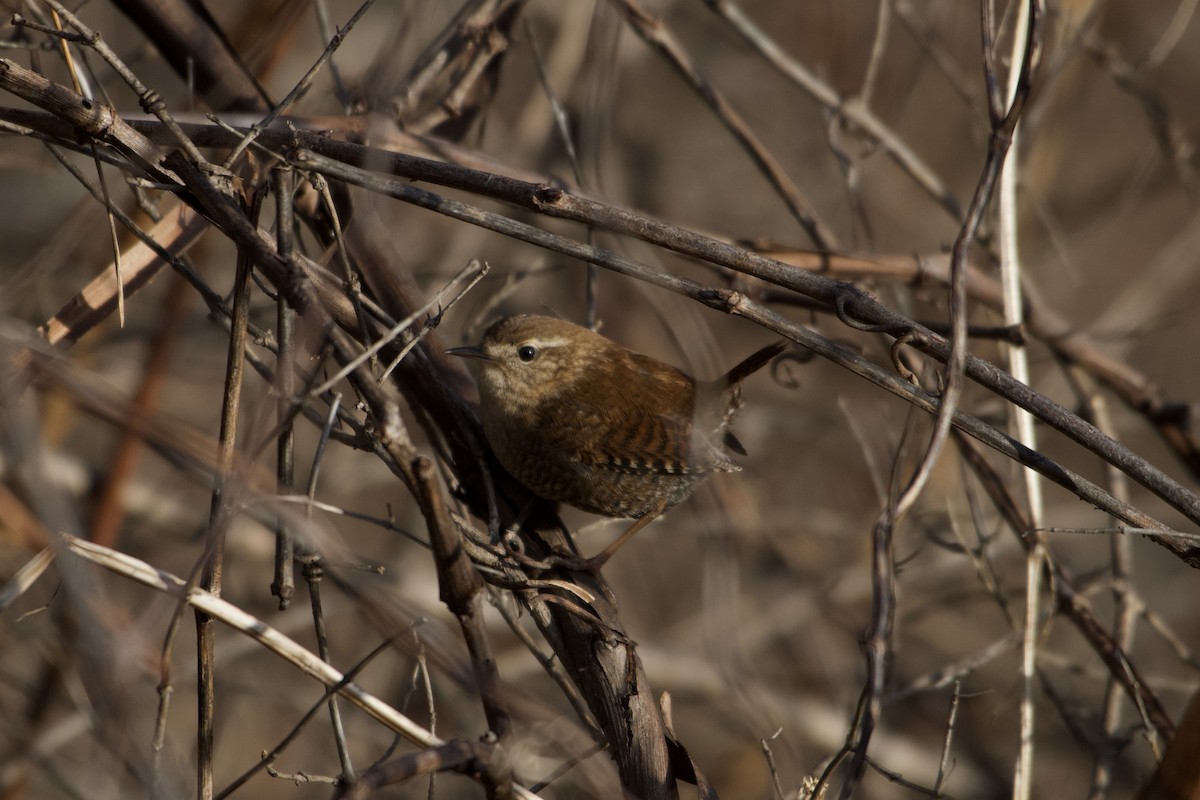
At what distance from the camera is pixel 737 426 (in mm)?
4289

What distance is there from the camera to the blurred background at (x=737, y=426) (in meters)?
2.53

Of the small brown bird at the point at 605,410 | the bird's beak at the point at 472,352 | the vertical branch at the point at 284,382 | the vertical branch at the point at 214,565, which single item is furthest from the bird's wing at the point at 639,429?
the vertical branch at the point at 214,565

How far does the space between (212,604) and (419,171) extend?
34.6 inches

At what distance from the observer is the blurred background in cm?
253

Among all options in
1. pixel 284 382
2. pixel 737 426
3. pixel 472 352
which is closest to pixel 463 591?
pixel 284 382

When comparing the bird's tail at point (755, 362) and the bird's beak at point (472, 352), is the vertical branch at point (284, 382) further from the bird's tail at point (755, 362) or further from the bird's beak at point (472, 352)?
the bird's tail at point (755, 362)

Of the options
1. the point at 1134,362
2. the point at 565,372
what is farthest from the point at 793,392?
the point at 565,372

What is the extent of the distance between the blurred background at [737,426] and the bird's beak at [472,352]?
11 cm

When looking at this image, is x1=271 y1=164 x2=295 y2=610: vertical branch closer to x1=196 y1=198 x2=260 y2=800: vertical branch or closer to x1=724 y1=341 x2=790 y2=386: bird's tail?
x1=196 y1=198 x2=260 y2=800: vertical branch

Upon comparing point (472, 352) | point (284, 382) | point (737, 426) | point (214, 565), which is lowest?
point (214, 565)

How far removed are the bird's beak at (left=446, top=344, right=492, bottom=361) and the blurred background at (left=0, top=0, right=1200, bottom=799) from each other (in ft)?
0.35

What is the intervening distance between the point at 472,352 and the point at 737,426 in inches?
69.1

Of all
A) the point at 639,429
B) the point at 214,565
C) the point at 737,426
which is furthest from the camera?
the point at 737,426

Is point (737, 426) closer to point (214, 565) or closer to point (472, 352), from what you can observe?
point (472, 352)
